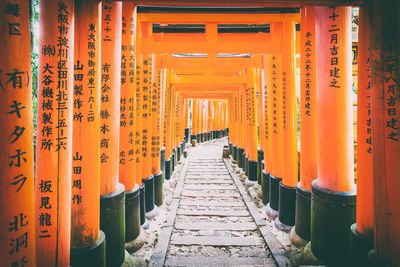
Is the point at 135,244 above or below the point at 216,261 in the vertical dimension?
above

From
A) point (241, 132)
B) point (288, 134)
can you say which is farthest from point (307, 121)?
point (241, 132)

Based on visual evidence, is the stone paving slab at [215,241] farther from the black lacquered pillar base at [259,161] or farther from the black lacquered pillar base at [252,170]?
the black lacquered pillar base at [252,170]

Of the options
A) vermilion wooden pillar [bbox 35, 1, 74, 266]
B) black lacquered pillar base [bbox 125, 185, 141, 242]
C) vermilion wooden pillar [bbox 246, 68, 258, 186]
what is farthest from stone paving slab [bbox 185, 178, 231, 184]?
vermilion wooden pillar [bbox 35, 1, 74, 266]

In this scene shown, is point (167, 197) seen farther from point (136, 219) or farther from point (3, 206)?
point (3, 206)

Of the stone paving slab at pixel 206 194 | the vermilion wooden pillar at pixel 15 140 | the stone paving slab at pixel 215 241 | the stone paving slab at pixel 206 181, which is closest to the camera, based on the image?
the vermilion wooden pillar at pixel 15 140

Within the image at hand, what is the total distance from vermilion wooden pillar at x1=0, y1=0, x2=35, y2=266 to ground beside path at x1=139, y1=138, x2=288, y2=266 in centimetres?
214

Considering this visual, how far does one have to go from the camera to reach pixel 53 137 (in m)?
1.69

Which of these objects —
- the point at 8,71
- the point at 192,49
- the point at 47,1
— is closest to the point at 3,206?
the point at 8,71

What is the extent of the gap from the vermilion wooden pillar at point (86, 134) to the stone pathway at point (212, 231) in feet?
4.35

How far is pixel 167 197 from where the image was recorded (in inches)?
231

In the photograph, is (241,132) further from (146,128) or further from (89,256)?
(89,256)

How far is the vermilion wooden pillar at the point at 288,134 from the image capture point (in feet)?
12.9

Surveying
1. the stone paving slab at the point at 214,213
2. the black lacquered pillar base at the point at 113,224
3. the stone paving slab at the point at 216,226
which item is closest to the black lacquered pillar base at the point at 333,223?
the stone paving slab at the point at 216,226

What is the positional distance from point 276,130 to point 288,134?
0.41 m
